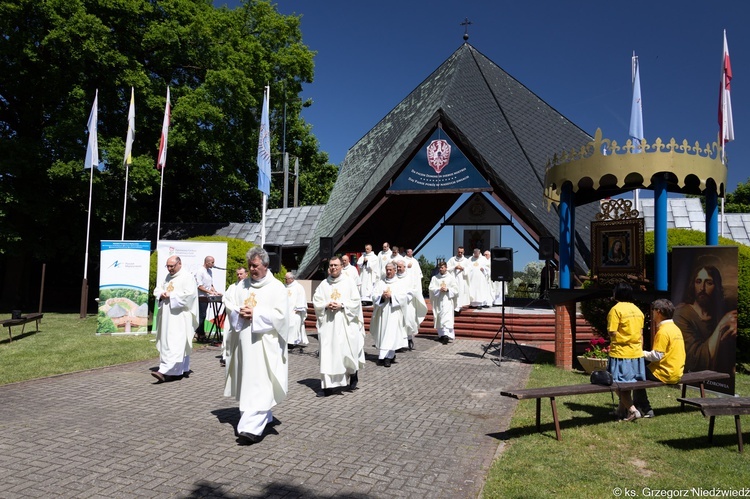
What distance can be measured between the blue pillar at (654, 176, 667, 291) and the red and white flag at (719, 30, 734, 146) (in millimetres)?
6721

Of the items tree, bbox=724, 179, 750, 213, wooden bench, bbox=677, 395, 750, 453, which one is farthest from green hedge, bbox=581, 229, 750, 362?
tree, bbox=724, 179, 750, 213

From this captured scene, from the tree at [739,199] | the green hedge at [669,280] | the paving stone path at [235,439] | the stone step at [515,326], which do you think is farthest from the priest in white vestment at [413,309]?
the tree at [739,199]

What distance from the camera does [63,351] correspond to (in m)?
11.5

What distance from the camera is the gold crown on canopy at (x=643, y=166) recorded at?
9070mm

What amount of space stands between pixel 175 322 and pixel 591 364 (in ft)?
21.9

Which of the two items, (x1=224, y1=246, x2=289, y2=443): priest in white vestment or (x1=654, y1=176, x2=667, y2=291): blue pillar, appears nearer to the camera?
(x1=224, y1=246, x2=289, y2=443): priest in white vestment

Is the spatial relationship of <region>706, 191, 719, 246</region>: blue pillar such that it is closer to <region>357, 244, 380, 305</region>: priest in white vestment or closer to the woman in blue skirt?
the woman in blue skirt

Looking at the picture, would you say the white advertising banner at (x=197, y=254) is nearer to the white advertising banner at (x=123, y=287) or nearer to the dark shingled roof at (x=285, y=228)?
the white advertising banner at (x=123, y=287)

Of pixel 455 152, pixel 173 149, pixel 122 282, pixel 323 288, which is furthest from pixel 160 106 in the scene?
pixel 323 288

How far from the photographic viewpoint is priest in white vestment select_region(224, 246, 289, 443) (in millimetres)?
5828

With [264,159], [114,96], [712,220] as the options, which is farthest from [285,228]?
[712,220]

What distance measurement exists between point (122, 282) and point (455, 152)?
10.5 meters

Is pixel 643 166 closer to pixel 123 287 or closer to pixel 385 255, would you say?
pixel 385 255

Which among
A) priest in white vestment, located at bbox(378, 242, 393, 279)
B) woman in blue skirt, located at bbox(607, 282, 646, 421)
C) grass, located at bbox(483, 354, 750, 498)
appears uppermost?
priest in white vestment, located at bbox(378, 242, 393, 279)
